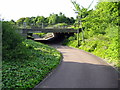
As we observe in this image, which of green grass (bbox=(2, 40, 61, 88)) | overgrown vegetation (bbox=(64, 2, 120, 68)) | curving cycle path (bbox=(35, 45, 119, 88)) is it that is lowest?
curving cycle path (bbox=(35, 45, 119, 88))

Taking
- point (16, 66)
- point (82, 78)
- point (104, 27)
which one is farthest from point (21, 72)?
point (104, 27)

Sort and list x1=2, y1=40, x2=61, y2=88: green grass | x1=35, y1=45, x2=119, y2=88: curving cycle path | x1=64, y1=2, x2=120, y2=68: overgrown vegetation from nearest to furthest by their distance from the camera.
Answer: x1=2, y1=40, x2=61, y2=88: green grass < x1=35, y1=45, x2=119, y2=88: curving cycle path < x1=64, y1=2, x2=120, y2=68: overgrown vegetation

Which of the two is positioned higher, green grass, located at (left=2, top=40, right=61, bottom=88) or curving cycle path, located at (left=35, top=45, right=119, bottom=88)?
green grass, located at (left=2, top=40, right=61, bottom=88)

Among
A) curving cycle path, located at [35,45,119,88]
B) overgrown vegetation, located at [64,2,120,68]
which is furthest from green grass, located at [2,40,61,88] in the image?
overgrown vegetation, located at [64,2,120,68]

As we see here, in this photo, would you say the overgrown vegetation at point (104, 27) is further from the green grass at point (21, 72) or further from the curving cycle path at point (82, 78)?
the green grass at point (21, 72)

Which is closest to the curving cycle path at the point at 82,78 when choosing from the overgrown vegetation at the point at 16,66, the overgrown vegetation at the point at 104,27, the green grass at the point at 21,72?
the green grass at the point at 21,72

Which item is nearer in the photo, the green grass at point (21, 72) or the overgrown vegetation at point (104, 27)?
the green grass at point (21, 72)

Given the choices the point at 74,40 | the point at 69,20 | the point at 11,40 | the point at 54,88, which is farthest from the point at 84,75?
the point at 69,20

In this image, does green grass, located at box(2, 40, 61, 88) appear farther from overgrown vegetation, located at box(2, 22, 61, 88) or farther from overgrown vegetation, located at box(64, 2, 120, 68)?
overgrown vegetation, located at box(64, 2, 120, 68)

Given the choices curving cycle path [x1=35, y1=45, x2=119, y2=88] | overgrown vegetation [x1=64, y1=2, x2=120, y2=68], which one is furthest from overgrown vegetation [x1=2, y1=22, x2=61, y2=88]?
overgrown vegetation [x1=64, y1=2, x2=120, y2=68]

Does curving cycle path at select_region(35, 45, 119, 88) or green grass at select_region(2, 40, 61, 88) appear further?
curving cycle path at select_region(35, 45, 119, 88)

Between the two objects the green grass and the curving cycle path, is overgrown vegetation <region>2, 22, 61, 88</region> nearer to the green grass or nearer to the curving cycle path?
the green grass

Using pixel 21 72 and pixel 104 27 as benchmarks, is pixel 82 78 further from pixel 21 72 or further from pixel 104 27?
pixel 104 27

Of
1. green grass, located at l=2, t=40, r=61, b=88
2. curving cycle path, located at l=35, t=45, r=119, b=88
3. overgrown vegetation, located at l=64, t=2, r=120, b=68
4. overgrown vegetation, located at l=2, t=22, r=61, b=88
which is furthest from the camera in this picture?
overgrown vegetation, located at l=64, t=2, r=120, b=68
